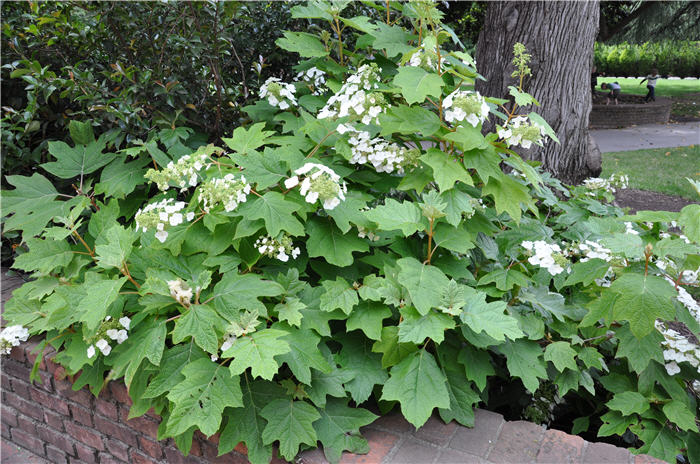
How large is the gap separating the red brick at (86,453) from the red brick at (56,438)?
0.17 ft

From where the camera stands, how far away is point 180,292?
69.5 inches

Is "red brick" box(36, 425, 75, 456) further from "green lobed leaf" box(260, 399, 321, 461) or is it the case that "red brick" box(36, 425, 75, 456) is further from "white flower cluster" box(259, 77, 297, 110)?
"white flower cluster" box(259, 77, 297, 110)

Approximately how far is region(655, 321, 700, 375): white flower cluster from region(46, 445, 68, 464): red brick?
2763 mm

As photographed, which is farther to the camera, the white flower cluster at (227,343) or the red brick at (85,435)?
the red brick at (85,435)

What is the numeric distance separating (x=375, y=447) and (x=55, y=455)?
1.82m

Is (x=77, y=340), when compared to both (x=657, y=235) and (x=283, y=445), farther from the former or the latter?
(x=657, y=235)

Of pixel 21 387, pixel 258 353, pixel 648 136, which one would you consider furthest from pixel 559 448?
pixel 648 136

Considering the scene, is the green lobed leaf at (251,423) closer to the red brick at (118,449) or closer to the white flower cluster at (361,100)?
the red brick at (118,449)

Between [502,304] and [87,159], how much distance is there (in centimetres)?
215

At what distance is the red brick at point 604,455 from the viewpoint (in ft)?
5.71

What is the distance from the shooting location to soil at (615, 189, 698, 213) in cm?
681

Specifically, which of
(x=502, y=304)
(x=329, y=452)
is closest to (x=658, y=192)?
(x=502, y=304)

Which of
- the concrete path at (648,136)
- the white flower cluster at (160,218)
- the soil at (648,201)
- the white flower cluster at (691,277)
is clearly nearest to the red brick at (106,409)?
the white flower cluster at (160,218)

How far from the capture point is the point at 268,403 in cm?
182
